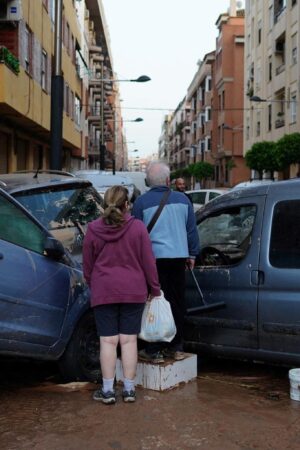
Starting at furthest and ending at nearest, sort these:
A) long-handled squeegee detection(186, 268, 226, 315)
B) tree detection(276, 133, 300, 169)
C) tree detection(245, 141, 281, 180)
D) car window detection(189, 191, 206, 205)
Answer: tree detection(245, 141, 281, 180) < tree detection(276, 133, 300, 169) < car window detection(189, 191, 206, 205) < long-handled squeegee detection(186, 268, 226, 315)

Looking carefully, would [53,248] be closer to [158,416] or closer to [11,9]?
[158,416]

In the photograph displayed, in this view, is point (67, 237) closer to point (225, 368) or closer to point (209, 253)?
point (209, 253)

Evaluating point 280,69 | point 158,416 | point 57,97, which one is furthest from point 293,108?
point 158,416

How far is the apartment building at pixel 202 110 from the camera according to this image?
65750mm

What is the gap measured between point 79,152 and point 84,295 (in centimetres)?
3070

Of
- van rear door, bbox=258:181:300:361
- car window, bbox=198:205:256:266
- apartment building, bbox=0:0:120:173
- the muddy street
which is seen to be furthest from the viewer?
apartment building, bbox=0:0:120:173

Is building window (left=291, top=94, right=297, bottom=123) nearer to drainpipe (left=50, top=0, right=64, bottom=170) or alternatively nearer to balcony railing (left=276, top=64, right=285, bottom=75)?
balcony railing (left=276, top=64, right=285, bottom=75)

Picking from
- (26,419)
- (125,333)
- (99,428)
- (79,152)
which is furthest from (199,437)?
(79,152)

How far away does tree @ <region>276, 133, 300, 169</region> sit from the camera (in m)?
29.9

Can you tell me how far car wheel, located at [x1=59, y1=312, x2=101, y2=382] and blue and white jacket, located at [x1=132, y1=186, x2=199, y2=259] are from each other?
91 cm

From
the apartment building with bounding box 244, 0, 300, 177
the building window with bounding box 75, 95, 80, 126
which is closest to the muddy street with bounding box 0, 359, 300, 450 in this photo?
the building window with bounding box 75, 95, 80, 126

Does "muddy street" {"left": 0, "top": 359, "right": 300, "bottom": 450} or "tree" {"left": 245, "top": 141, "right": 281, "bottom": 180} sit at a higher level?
"tree" {"left": 245, "top": 141, "right": 281, "bottom": 180}

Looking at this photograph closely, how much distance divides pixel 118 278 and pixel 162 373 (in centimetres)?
97

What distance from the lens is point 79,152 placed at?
35188 millimetres
